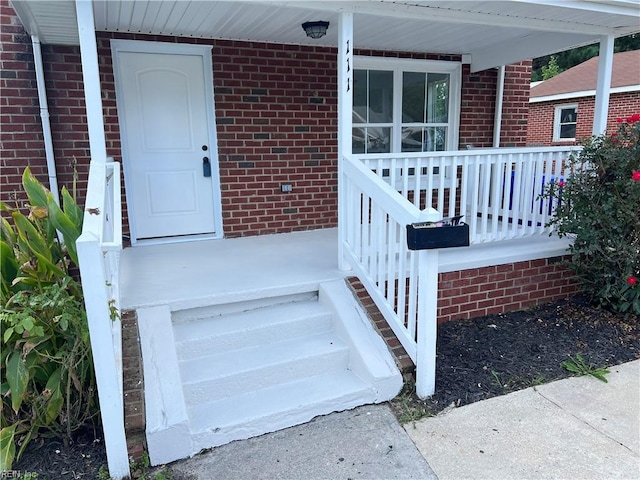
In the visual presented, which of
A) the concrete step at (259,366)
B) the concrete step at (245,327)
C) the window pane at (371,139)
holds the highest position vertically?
the window pane at (371,139)

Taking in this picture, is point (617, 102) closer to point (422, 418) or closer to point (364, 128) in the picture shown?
point (364, 128)

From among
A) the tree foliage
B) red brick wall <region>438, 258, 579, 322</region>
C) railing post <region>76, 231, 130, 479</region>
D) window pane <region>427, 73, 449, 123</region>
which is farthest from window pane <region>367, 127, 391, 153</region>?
the tree foliage

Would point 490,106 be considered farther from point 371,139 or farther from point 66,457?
point 66,457

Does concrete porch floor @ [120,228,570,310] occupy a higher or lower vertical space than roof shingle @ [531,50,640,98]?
lower

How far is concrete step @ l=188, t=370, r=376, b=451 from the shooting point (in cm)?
255

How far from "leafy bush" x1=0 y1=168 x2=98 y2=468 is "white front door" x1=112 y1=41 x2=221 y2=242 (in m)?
2.12

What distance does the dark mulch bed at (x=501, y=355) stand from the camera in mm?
2418

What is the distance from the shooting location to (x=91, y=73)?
306 cm

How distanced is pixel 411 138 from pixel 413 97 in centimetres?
51

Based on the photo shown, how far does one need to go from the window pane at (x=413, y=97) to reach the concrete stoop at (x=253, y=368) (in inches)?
127

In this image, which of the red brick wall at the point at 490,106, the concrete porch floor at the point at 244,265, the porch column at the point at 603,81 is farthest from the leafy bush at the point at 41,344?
the red brick wall at the point at 490,106

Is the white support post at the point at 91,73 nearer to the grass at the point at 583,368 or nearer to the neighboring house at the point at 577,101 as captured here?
the grass at the point at 583,368

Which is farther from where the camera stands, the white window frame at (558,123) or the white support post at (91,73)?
the white window frame at (558,123)

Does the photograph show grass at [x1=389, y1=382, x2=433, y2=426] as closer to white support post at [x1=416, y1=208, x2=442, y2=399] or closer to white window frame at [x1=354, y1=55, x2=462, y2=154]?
white support post at [x1=416, y1=208, x2=442, y2=399]
